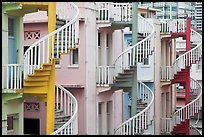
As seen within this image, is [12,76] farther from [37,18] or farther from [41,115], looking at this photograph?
[37,18]

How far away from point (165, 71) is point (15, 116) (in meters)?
10.7

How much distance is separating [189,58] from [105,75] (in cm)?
639

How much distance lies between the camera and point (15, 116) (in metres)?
13.6

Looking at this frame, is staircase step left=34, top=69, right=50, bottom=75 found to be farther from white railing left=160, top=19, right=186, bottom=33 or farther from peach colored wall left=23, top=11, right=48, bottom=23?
white railing left=160, top=19, right=186, bottom=33

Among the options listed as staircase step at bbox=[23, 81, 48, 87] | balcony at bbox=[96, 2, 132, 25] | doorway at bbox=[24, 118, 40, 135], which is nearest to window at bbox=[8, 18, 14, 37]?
staircase step at bbox=[23, 81, 48, 87]

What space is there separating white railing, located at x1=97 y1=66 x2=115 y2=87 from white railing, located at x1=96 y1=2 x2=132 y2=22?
172cm

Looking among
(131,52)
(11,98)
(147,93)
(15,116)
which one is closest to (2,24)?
(11,98)

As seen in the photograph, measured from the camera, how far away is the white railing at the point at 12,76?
11836 mm

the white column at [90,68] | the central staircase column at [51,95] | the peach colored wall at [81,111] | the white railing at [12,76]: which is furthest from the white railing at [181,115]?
the white railing at [12,76]

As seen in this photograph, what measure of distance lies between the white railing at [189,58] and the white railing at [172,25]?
26.3 inches

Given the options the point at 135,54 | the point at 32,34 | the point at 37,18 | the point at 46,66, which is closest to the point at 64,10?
the point at 46,66

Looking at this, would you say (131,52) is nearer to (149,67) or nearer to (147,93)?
(147,93)

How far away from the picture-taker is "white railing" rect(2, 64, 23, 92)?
11.8 metres

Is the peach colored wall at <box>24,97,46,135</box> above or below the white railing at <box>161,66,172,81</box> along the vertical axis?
below
